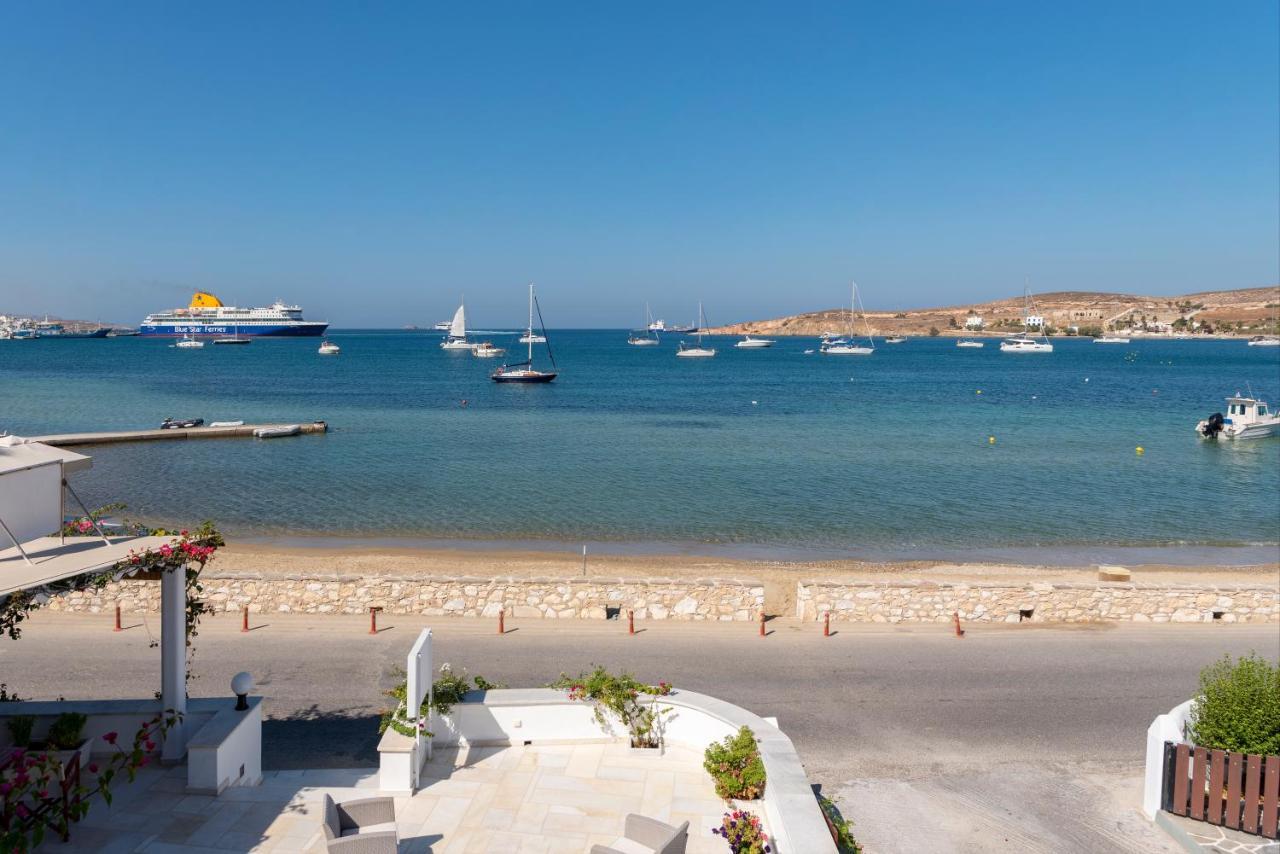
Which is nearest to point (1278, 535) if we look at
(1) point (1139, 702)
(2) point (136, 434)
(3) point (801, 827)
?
(1) point (1139, 702)

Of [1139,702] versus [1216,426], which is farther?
[1216,426]

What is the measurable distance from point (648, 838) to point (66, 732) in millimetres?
5348

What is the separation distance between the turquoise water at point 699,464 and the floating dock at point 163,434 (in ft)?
5.71

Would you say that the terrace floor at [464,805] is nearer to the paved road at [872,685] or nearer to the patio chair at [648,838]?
the patio chair at [648,838]

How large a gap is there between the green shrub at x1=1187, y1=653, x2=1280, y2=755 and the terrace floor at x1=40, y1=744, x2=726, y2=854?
5.64 metres

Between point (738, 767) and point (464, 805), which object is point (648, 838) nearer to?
point (738, 767)

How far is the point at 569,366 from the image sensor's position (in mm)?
129500

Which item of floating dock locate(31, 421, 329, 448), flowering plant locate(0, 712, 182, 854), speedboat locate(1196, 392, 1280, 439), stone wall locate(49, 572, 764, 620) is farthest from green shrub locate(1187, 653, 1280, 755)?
speedboat locate(1196, 392, 1280, 439)

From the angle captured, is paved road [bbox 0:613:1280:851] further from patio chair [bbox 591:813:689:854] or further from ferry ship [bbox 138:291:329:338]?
ferry ship [bbox 138:291:329:338]

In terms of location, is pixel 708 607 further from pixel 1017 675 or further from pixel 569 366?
pixel 569 366

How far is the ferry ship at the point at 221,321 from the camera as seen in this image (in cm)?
18288

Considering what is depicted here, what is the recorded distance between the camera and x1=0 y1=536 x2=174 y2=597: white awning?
6.07 m

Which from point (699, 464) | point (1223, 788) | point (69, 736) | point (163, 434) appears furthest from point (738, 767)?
point (163, 434)

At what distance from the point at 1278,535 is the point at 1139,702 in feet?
67.0
